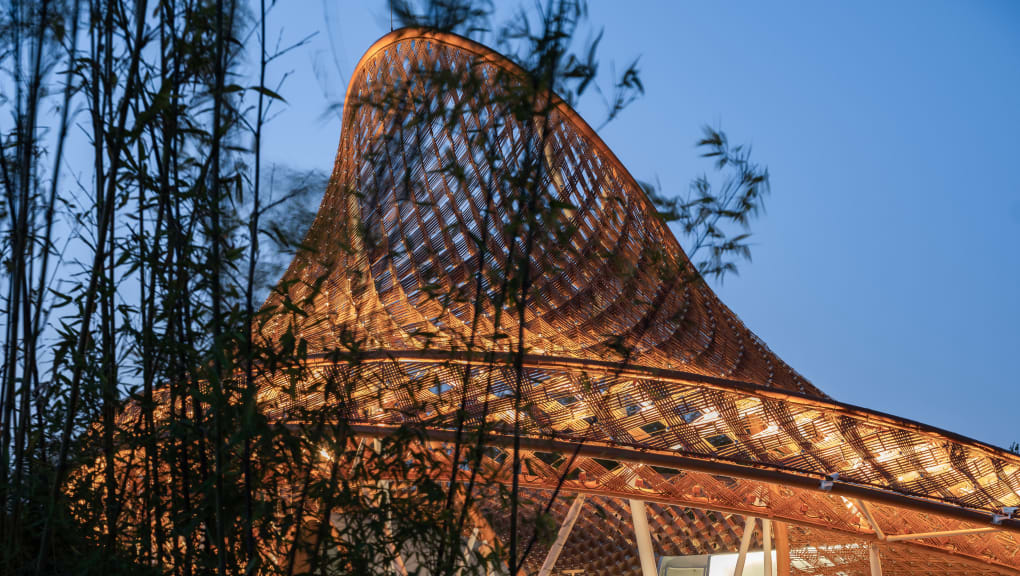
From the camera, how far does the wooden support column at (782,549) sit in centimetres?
1152

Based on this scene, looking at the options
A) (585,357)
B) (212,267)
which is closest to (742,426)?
(585,357)

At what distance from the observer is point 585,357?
9969 mm

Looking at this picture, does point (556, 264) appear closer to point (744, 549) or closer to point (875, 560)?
point (875, 560)

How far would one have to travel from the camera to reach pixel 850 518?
952 centimetres

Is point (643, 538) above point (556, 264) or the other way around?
the other way around

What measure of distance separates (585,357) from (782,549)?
4.25 m

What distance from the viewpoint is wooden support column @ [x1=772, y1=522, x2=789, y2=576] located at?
11523 millimetres

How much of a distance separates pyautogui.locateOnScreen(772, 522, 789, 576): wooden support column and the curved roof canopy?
5.05 feet

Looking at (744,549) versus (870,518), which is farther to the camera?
(744,549)

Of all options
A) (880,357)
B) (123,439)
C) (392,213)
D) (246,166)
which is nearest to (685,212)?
(246,166)

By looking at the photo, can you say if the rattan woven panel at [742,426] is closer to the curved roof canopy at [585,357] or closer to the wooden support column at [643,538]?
the curved roof canopy at [585,357]

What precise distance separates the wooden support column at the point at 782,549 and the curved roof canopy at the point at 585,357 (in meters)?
1.54

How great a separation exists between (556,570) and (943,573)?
1332cm

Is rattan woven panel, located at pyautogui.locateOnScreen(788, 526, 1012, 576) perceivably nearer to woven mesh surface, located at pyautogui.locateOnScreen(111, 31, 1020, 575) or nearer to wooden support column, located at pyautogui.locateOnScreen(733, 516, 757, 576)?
woven mesh surface, located at pyautogui.locateOnScreen(111, 31, 1020, 575)
